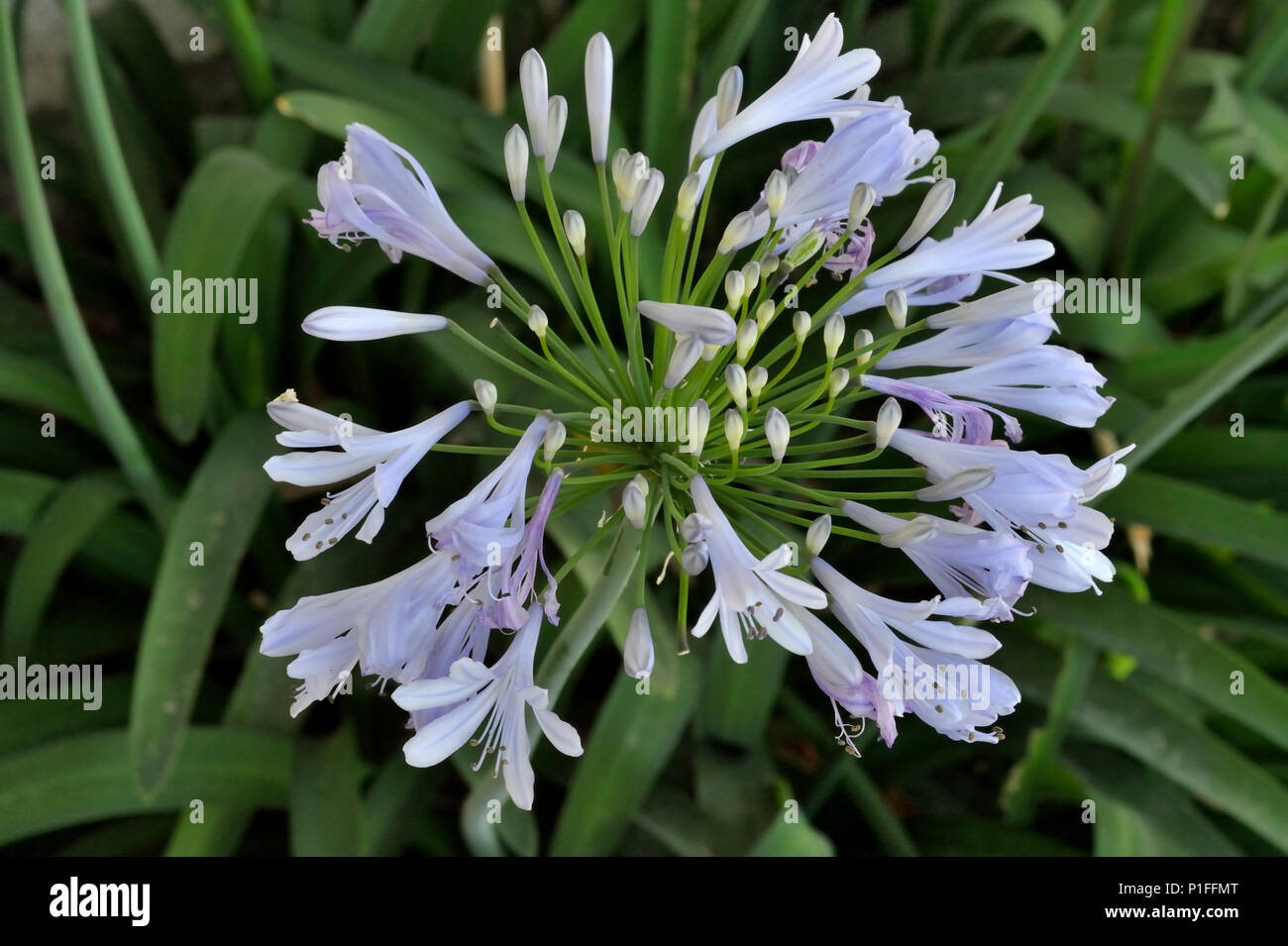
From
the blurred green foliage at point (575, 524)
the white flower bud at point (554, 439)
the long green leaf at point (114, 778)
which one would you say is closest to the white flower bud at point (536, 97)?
the white flower bud at point (554, 439)

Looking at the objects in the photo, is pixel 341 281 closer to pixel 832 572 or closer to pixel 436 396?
pixel 436 396

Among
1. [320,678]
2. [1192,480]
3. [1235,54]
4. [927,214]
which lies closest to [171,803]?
[320,678]

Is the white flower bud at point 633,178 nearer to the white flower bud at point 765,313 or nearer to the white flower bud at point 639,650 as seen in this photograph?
the white flower bud at point 765,313

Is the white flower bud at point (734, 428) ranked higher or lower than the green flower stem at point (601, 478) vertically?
higher

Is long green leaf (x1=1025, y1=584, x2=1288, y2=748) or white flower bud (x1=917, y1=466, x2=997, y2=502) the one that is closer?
white flower bud (x1=917, y1=466, x2=997, y2=502)

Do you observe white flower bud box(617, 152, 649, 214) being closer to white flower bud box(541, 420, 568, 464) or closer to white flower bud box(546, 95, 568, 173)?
white flower bud box(546, 95, 568, 173)

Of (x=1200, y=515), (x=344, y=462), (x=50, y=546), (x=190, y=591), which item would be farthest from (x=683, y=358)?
(x=50, y=546)

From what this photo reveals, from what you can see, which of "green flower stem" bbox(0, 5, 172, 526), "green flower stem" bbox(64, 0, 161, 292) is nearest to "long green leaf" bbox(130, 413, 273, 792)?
"green flower stem" bbox(0, 5, 172, 526)
